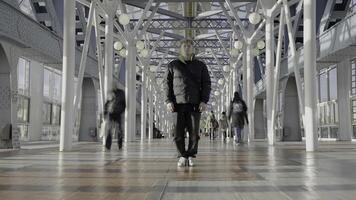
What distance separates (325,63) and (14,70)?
15.8 meters

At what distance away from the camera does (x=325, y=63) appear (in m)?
25.3

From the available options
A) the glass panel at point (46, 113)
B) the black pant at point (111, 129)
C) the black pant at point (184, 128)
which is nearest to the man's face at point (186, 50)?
the black pant at point (184, 128)

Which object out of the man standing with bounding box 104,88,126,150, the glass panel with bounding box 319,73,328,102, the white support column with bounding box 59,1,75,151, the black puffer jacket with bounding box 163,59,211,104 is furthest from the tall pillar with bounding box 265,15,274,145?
the glass panel with bounding box 319,73,328,102

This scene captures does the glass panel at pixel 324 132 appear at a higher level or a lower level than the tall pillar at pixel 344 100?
lower

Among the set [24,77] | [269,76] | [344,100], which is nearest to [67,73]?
[269,76]

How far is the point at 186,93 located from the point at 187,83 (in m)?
0.18

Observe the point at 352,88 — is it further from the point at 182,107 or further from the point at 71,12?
the point at 182,107

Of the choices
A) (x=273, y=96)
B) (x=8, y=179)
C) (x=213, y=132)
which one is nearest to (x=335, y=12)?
(x=273, y=96)

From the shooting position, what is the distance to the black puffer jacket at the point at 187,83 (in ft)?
27.7

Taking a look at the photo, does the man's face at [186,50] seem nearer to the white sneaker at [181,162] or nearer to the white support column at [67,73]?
the white sneaker at [181,162]

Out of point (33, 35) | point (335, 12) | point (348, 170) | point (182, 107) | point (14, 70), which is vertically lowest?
point (348, 170)

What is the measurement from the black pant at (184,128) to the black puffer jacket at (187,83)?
27cm

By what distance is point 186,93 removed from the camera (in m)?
8.44

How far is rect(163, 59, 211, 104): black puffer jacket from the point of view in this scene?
8.45 m
